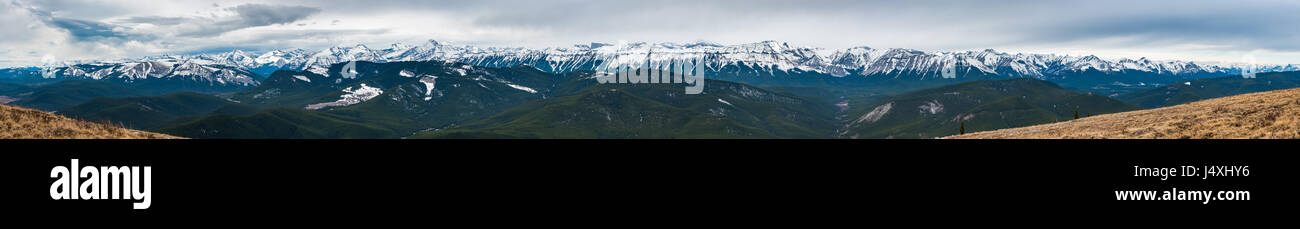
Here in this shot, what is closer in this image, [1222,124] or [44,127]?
[44,127]

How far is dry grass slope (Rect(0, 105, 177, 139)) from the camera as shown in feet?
100

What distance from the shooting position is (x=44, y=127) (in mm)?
32000

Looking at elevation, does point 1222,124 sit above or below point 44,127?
above

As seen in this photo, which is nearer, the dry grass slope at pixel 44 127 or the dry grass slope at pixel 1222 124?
the dry grass slope at pixel 1222 124

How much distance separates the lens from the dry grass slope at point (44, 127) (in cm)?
3059

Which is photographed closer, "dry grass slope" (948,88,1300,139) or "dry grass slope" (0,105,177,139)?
"dry grass slope" (948,88,1300,139)
